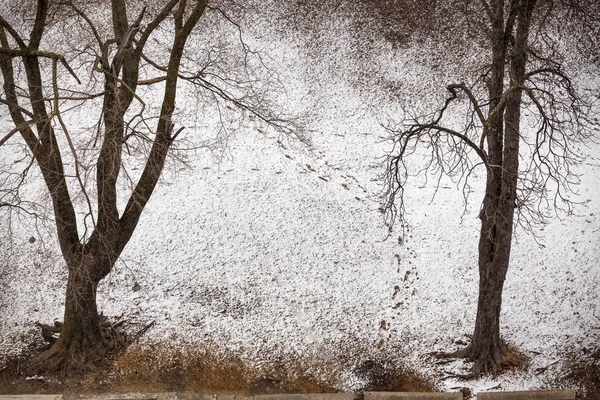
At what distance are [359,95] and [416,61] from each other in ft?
6.91

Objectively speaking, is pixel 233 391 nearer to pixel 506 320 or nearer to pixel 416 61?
pixel 506 320

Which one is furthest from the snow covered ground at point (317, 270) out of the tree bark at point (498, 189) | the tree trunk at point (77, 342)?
the tree trunk at point (77, 342)

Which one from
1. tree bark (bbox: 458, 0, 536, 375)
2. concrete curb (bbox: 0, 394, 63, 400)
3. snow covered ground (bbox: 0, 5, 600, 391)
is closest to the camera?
tree bark (bbox: 458, 0, 536, 375)

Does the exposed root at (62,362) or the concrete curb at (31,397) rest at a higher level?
the exposed root at (62,362)

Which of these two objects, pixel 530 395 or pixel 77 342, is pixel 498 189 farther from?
pixel 77 342

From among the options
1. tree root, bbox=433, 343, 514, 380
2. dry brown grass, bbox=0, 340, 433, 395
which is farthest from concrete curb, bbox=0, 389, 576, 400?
tree root, bbox=433, 343, 514, 380

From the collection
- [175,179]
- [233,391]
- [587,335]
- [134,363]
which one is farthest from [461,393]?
[175,179]

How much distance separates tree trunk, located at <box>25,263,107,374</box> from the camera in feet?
34.6

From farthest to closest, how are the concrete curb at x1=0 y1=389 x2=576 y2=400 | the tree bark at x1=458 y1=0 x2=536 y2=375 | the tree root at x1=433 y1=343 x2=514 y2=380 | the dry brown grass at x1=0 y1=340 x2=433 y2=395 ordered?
the tree root at x1=433 y1=343 x2=514 y2=380 < the dry brown grass at x1=0 y1=340 x2=433 y2=395 < the concrete curb at x1=0 y1=389 x2=576 y2=400 < the tree bark at x1=458 y1=0 x2=536 y2=375

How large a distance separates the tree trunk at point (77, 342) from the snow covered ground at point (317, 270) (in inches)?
30.8

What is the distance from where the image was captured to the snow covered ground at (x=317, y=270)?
38.1 ft

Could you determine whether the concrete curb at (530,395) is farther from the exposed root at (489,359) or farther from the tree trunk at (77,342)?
the tree trunk at (77,342)

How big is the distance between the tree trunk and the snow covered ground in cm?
78

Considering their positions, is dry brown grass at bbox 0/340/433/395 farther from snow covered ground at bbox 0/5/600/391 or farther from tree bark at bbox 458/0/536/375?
tree bark at bbox 458/0/536/375
